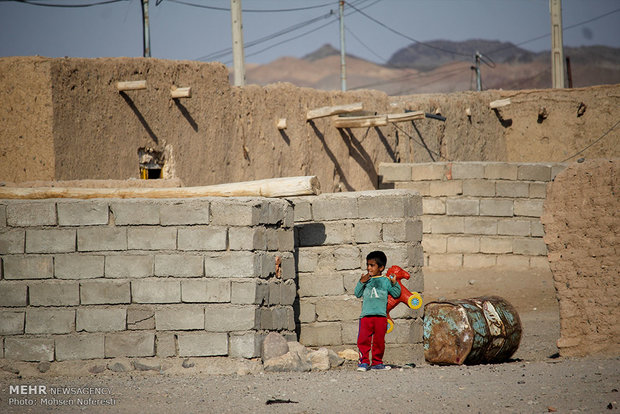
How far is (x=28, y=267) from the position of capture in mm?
6758

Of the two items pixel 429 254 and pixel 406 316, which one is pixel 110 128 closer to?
pixel 406 316

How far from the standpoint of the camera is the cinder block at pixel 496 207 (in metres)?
13.4

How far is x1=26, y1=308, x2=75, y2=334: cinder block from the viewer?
672cm

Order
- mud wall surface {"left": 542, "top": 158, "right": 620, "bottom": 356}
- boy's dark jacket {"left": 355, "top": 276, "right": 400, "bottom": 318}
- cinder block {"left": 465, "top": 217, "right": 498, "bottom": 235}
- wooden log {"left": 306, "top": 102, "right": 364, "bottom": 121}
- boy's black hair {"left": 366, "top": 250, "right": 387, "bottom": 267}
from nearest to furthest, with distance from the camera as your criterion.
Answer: boy's dark jacket {"left": 355, "top": 276, "right": 400, "bottom": 318}
boy's black hair {"left": 366, "top": 250, "right": 387, "bottom": 267}
mud wall surface {"left": 542, "top": 158, "right": 620, "bottom": 356}
wooden log {"left": 306, "top": 102, "right": 364, "bottom": 121}
cinder block {"left": 465, "top": 217, "right": 498, "bottom": 235}

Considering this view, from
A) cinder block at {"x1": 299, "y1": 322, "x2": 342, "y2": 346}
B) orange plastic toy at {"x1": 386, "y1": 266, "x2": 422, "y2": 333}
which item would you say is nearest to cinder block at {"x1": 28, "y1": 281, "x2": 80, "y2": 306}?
cinder block at {"x1": 299, "y1": 322, "x2": 342, "y2": 346}

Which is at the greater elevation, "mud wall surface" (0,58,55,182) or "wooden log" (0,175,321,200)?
"mud wall surface" (0,58,55,182)

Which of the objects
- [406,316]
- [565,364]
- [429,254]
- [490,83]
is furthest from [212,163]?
[490,83]

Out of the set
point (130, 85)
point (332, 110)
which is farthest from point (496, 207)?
point (130, 85)

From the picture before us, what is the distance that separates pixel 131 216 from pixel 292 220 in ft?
5.13

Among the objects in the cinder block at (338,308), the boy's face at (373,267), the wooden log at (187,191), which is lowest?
the cinder block at (338,308)

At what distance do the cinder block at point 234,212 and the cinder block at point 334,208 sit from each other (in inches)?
52.9

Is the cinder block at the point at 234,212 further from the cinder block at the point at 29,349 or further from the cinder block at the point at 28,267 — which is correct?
the cinder block at the point at 29,349

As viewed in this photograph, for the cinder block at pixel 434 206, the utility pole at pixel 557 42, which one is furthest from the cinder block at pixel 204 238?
the utility pole at pixel 557 42

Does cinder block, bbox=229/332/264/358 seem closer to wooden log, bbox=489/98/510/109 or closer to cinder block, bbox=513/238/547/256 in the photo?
cinder block, bbox=513/238/547/256
